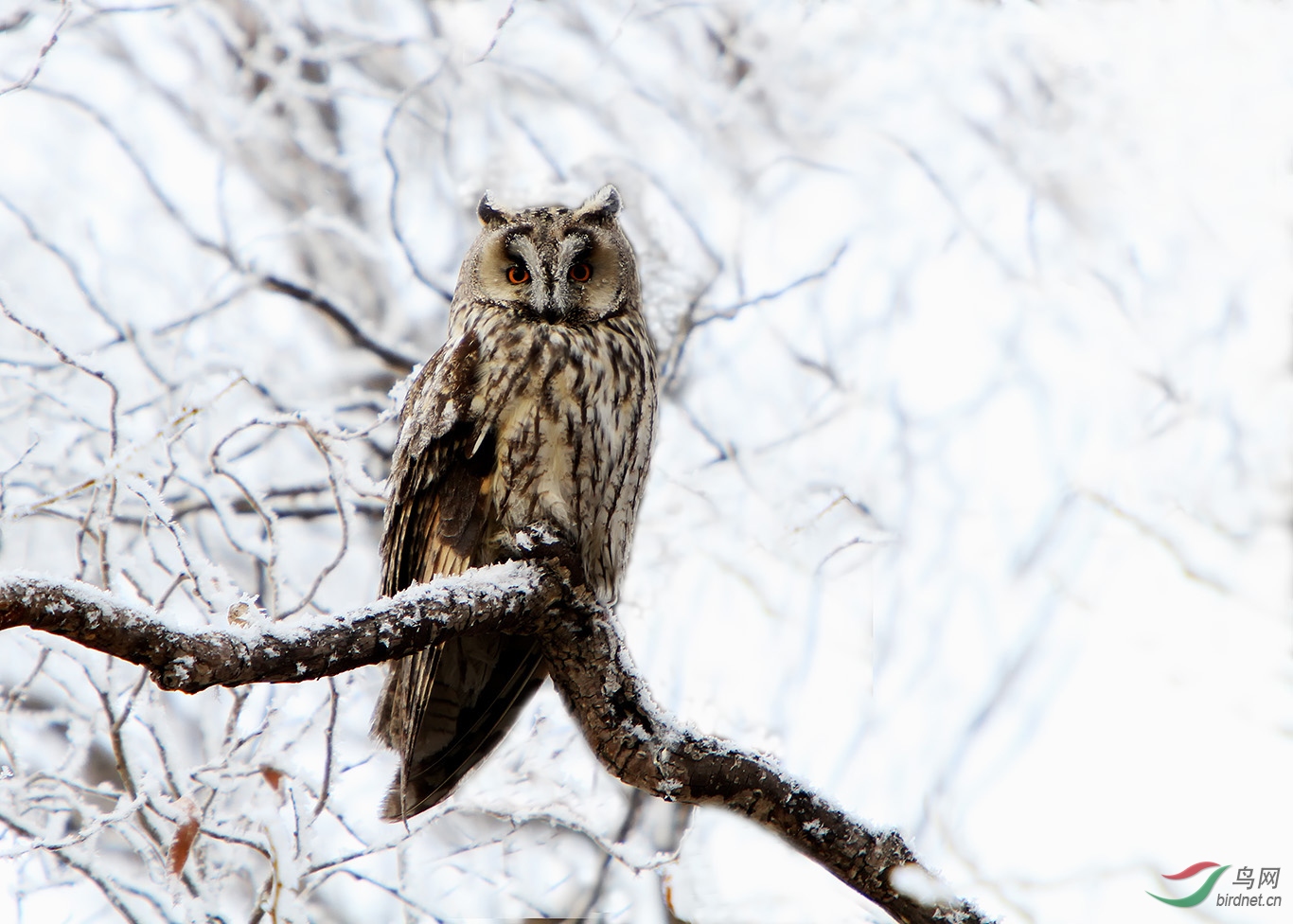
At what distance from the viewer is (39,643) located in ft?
8.64

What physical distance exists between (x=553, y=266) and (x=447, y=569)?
0.88m

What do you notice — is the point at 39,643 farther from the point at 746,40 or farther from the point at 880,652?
the point at 746,40

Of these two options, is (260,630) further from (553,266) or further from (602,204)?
(602,204)

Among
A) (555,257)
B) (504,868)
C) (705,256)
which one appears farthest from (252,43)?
(504,868)

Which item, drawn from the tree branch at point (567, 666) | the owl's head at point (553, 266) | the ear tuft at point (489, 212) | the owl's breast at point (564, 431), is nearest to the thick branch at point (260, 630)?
the tree branch at point (567, 666)

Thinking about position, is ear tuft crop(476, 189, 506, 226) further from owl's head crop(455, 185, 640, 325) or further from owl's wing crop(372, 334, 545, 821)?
owl's wing crop(372, 334, 545, 821)

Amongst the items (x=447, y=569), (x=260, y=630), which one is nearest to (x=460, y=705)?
(x=447, y=569)

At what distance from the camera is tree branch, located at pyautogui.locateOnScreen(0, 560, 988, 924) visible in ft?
4.63

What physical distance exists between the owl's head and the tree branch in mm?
900

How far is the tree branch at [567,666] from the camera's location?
55.6 inches

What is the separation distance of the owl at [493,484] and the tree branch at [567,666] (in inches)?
14.7

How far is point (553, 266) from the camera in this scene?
9.39 feet

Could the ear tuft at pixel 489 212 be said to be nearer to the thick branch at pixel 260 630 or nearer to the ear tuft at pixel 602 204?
the ear tuft at pixel 602 204

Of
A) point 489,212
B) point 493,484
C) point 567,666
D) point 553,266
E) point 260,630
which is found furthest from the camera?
point 489,212
